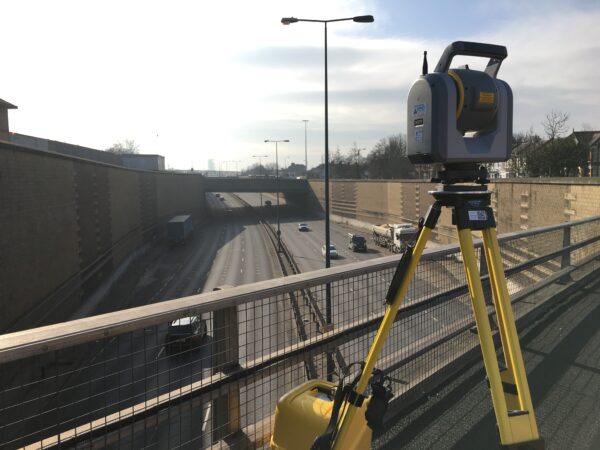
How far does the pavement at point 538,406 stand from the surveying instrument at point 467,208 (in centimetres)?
110

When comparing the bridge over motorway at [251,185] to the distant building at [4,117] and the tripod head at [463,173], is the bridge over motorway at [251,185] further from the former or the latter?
the tripod head at [463,173]

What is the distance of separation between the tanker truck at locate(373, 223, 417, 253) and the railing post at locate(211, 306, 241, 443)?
2936 centimetres

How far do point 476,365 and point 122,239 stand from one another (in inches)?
1465

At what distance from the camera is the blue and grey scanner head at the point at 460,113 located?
1623mm

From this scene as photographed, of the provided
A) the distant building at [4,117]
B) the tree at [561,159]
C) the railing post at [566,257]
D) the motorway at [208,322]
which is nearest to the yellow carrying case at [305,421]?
the motorway at [208,322]

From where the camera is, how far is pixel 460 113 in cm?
169

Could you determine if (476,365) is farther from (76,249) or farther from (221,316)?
(76,249)

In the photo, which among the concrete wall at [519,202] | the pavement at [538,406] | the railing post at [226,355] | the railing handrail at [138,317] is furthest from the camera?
the concrete wall at [519,202]

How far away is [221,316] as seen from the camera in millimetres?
2152

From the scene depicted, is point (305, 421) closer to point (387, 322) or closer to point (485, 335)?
point (387, 322)

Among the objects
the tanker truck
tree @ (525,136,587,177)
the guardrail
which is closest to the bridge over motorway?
the tanker truck

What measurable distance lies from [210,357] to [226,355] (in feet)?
0.26

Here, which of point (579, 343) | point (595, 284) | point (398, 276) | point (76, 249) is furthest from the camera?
point (76, 249)

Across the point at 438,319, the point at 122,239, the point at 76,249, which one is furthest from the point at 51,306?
the point at 438,319
